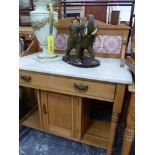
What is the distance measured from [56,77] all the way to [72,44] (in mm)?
280

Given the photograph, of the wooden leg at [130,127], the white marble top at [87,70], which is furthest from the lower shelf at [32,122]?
the wooden leg at [130,127]

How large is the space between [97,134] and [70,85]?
0.56 m

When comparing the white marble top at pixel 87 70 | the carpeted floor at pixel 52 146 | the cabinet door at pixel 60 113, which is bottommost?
the carpeted floor at pixel 52 146

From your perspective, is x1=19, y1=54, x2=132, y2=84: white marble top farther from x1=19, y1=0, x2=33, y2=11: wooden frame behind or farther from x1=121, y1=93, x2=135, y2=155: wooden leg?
x1=19, y1=0, x2=33, y2=11: wooden frame behind

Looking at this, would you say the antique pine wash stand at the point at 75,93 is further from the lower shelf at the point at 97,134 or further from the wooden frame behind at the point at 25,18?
the wooden frame behind at the point at 25,18

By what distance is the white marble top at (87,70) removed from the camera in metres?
0.84

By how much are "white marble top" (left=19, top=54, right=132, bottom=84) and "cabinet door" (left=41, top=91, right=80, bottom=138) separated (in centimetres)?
24

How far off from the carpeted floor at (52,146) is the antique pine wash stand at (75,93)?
0.15m

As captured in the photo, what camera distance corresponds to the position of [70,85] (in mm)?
954

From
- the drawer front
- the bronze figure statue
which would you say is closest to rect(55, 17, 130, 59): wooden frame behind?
the bronze figure statue

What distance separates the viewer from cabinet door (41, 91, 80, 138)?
1.15 metres
